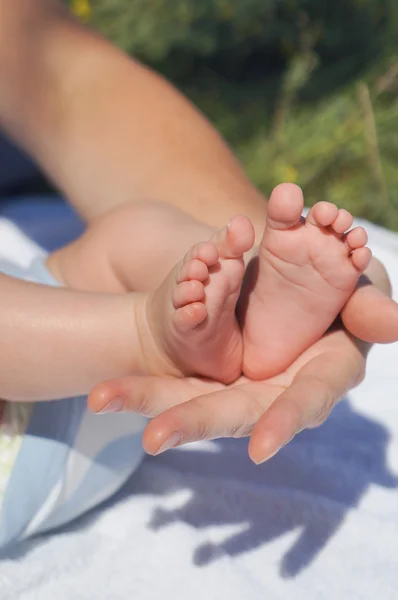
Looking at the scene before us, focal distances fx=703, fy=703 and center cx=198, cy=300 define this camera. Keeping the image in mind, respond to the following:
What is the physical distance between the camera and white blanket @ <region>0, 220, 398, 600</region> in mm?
746

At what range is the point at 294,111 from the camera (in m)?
1.67

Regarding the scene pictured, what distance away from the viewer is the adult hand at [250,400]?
0.51m

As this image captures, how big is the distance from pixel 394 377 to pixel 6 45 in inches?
29.6

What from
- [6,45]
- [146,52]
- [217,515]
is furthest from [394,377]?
[146,52]

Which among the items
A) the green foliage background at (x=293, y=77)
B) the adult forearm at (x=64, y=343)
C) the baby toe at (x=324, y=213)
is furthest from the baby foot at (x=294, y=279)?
the green foliage background at (x=293, y=77)

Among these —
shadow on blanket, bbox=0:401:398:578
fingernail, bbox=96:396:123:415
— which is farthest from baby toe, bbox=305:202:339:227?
shadow on blanket, bbox=0:401:398:578

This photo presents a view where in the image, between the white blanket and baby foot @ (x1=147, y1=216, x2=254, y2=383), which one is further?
the white blanket

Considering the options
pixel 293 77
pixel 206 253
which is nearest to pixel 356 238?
pixel 206 253

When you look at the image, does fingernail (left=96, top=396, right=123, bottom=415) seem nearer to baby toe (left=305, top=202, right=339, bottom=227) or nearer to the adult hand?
the adult hand

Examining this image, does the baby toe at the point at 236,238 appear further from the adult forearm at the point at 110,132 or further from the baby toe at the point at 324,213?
the adult forearm at the point at 110,132

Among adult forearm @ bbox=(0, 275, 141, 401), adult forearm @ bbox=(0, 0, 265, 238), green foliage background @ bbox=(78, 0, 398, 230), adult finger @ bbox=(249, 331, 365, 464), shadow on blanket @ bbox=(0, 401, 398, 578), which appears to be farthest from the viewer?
green foliage background @ bbox=(78, 0, 398, 230)

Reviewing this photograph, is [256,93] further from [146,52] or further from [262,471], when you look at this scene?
[262,471]

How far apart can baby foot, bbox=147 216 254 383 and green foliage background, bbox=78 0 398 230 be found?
807 mm

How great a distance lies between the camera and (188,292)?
56 cm
